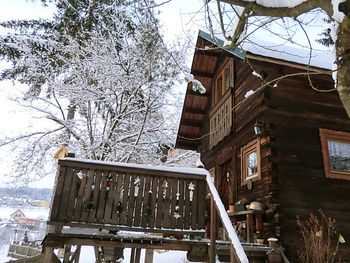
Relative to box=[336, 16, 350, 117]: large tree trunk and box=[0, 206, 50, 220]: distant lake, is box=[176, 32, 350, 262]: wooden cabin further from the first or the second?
box=[0, 206, 50, 220]: distant lake

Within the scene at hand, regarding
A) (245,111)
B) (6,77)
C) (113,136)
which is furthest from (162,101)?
(6,77)

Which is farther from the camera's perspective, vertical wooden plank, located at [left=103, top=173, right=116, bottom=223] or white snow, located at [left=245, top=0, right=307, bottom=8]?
vertical wooden plank, located at [left=103, top=173, right=116, bottom=223]

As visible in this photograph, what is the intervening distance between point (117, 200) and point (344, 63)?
14.0ft

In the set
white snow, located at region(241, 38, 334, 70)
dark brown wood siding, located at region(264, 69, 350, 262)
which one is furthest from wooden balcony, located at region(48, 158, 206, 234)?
white snow, located at region(241, 38, 334, 70)

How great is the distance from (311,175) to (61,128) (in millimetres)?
11140

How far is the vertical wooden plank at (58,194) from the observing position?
5.61 m

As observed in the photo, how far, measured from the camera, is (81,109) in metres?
14.8

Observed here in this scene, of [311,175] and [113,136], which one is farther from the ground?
[113,136]

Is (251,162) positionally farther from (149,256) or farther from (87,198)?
(87,198)

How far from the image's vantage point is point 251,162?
9.20m

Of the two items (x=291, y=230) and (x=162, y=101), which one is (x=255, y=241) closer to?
(x=291, y=230)

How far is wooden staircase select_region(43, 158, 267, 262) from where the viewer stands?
567 cm

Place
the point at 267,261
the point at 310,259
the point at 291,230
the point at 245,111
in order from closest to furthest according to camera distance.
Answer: the point at 267,261
the point at 310,259
the point at 291,230
the point at 245,111

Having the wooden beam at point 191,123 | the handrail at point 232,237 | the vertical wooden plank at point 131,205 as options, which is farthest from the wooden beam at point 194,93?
the handrail at point 232,237
